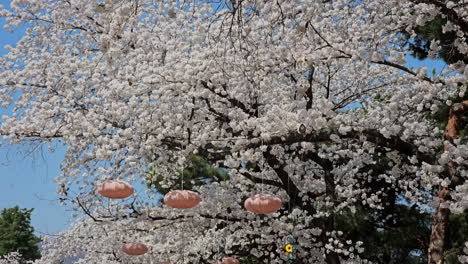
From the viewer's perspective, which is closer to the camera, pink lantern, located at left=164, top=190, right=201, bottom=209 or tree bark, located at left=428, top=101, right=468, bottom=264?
pink lantern, located at left=164, top=190, right=201, bottom=209

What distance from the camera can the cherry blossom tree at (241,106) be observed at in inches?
216

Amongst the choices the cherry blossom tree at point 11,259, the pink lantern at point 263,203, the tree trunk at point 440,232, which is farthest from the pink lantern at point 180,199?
the cherry blossom tree at point 11,259

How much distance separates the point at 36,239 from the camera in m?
26.2

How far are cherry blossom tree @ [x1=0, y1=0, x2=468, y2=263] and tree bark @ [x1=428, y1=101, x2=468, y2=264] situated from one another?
13mm

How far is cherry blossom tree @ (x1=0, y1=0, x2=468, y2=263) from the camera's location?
5492 millimetres

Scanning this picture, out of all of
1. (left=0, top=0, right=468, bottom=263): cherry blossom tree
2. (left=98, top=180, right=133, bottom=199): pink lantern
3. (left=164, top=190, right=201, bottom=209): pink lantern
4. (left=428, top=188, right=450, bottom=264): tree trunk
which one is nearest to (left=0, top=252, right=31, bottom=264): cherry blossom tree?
(left=0, top=0, right=468, bottom=263): cherry blossom tree

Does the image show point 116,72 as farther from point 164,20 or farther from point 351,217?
point 351,217

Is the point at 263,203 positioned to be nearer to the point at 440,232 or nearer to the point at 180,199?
the point at 180,199

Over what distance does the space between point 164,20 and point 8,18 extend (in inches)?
91.3

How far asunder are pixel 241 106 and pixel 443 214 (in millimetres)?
3181

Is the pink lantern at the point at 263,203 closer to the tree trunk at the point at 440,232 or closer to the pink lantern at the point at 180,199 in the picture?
the pink lantern at the point at 180,199

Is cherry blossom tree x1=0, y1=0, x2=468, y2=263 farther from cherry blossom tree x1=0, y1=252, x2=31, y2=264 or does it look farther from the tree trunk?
cherry blossom tree x1=0, y1=252, x2=31, y2=264

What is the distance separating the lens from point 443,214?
5328mm

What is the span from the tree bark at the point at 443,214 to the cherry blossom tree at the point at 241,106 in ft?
0.04
